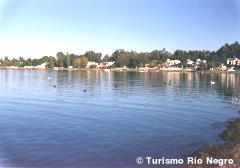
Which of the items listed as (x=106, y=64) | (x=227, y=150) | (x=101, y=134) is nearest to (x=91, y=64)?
(x=106, y=64)

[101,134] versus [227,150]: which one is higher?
[227,150]

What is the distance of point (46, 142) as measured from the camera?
7391 mm

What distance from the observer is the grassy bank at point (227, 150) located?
495 centimetres

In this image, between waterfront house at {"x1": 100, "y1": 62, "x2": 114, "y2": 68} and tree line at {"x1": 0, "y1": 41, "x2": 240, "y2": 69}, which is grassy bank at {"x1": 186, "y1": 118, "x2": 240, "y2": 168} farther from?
waterfront house at {"x1": 100, "y1": 62, "x2": 114, "y2": 68}

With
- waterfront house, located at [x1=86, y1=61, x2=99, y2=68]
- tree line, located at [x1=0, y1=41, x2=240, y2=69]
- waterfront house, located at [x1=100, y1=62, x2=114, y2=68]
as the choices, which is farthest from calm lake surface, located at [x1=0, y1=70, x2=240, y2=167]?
waterfront house, located at [x1=86, y1=61, x2=99, y2=68]

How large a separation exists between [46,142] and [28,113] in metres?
3.81

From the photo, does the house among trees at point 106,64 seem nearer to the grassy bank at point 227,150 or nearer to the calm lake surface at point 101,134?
the calm lake surface at point 101,134

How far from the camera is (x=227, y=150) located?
617cm

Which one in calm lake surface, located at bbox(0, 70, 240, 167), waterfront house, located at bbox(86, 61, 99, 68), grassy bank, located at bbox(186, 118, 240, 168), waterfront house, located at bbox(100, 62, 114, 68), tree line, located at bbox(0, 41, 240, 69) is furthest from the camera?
waterfront house, located at bbox(86, 61, 99, 68)

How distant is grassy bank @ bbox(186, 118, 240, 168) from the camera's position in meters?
4.95

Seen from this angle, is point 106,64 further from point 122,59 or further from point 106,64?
point 122,59

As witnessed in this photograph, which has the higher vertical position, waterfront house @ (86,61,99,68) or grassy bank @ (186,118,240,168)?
waterfront house @ (86,61,99,68)

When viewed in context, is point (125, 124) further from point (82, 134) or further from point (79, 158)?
point (79, 158)

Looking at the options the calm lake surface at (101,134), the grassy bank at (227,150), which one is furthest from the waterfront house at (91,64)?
the grassy bank at (227,150)
